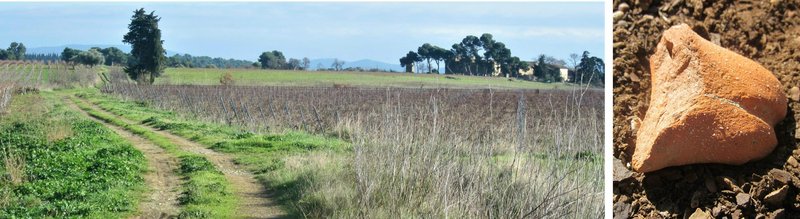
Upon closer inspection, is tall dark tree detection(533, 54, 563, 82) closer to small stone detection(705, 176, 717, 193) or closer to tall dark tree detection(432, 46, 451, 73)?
small stone detection(705, 176, 717, 193)

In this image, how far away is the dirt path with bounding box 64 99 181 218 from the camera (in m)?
6.47

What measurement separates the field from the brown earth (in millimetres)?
846

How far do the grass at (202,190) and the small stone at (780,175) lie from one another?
487cm

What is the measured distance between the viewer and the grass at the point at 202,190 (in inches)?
245

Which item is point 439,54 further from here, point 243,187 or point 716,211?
point 716,211

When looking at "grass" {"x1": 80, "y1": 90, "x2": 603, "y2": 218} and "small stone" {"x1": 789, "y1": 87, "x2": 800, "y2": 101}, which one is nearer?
"small stone" {"x1": 789, "y1": 87, "x2": 800, "y2": 101}

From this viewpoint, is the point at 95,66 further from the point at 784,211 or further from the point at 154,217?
the point at 784,211

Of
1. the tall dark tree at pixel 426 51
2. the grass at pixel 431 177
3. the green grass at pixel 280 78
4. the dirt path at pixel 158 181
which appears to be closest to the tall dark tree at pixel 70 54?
the green grass at pixel 280 78

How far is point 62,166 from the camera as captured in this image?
8.00 metres

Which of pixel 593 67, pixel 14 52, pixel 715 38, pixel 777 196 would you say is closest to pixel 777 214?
pixel 777 196

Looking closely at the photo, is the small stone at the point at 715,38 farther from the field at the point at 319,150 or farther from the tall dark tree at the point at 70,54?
the tall dark tree at the point at 70,54

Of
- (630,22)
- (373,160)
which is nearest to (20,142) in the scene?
(373,160)

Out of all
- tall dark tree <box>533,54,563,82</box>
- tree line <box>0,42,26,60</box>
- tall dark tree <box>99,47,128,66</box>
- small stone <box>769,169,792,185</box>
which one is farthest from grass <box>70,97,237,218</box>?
small stone <box>769,169,792,185</box>

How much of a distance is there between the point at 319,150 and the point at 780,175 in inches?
277
